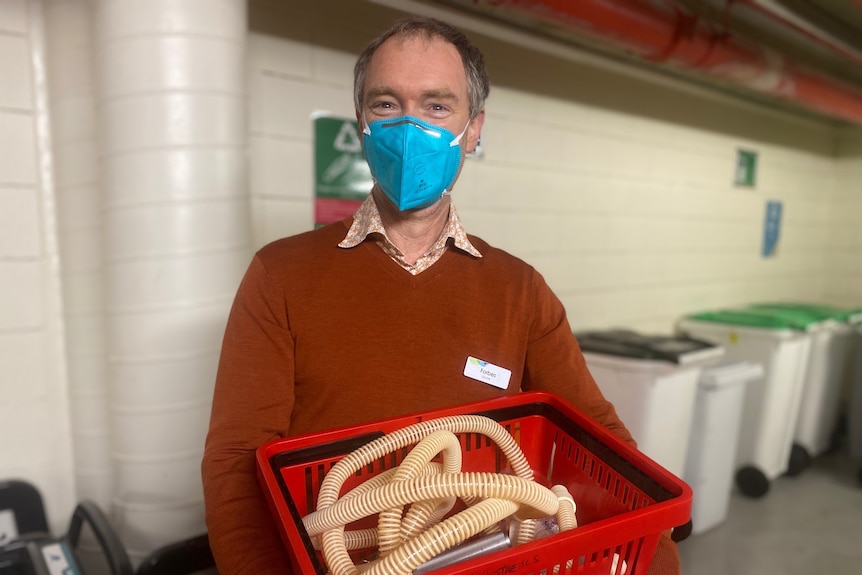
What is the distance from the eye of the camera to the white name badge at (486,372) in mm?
1071

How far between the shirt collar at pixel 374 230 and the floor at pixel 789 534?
6.32 ft

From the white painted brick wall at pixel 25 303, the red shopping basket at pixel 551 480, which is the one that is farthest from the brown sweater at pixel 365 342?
the white painted brick wall at pixel 25 303

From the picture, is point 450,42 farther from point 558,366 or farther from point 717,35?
point 717,35

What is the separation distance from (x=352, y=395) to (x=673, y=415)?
170 cm

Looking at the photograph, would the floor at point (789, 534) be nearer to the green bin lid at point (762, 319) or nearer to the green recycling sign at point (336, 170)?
the green bin lid at point (762, 319)

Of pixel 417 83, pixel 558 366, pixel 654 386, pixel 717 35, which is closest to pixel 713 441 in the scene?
pixel 654 386

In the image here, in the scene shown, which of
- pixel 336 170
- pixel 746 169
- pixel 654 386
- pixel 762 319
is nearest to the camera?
pixel 336 170

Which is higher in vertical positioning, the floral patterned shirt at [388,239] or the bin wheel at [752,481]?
the floral patterned shirt at [388,239]

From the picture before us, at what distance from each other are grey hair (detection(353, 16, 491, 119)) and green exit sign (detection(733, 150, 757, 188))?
120 inches

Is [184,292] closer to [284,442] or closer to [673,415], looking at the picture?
[284,442]

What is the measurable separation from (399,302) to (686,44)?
6.24ft

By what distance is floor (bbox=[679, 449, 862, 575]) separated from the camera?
2.24 m

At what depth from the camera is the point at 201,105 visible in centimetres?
140

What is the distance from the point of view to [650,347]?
2.28m
